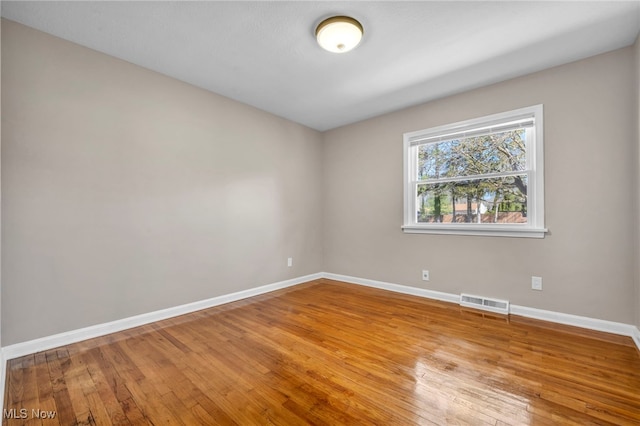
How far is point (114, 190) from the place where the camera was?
262 cm

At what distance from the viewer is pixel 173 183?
3.04 metres

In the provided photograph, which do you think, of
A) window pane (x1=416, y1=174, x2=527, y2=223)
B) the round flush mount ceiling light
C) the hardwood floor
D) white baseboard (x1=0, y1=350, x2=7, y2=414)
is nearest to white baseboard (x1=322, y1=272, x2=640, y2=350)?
the hardwood floor

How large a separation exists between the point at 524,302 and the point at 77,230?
4413mm

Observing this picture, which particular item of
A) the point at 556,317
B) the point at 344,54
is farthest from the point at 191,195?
the point at 556,317

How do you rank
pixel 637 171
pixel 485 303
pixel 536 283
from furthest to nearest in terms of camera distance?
pixel 485 303, pixel 536 283, pixel 637 171

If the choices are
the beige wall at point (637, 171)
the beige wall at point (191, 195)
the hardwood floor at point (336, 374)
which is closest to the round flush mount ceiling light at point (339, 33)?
the beige wall at point (191, 195)

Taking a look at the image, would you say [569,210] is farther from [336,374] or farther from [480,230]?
[336,374]

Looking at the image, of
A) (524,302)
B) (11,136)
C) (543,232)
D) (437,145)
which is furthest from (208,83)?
(524,302)

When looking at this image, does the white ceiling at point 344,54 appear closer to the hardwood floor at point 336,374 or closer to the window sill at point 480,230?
the window sill at point 480,230

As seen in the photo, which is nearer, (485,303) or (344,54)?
(344,54)

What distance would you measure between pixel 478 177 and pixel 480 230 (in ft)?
2.09

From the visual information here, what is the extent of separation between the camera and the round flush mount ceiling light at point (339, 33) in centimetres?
213

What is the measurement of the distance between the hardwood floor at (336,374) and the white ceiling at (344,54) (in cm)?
259

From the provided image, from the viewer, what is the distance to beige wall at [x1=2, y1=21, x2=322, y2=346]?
7.16ft
